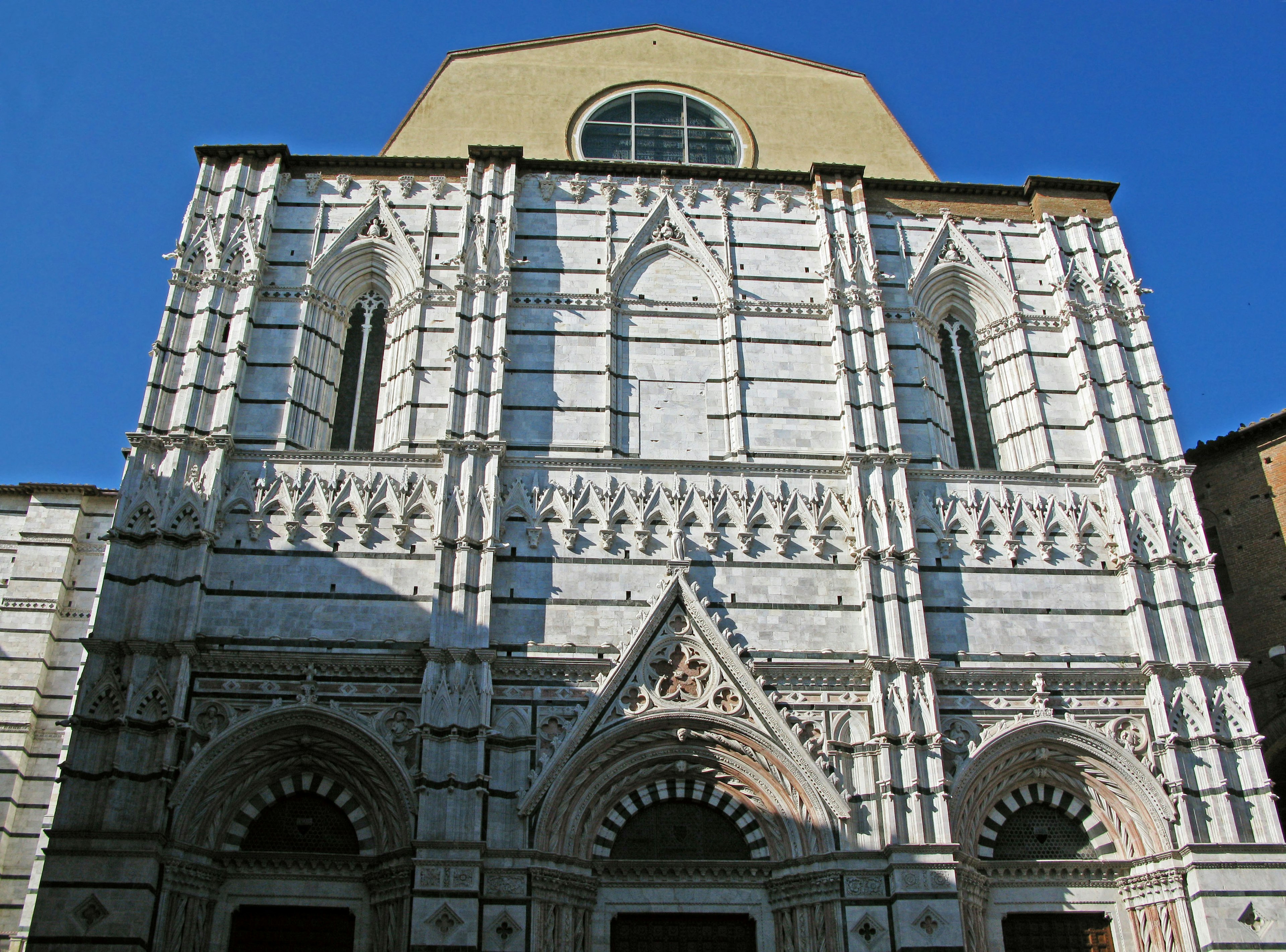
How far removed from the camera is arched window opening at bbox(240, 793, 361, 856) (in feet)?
44.5

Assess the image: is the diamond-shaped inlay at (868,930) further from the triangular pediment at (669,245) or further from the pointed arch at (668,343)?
the triangular pediment at (669,245)

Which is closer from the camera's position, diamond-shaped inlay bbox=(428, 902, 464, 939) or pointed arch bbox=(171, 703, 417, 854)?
diamond-shaped inlay bbox=(428, 902, 464, 939)

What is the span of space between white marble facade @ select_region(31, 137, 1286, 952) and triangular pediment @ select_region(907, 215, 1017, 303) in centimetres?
10

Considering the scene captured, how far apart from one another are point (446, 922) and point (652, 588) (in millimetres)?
4716

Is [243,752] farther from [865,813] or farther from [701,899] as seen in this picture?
[865,813]

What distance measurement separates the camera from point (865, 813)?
45.0ft

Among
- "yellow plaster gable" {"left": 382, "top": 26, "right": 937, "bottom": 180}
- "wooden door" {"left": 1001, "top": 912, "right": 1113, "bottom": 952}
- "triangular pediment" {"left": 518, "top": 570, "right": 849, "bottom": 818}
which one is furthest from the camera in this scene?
"yellow plaster gable" {"left": 382, "top": 26, "right": 937, "bottom": 180}

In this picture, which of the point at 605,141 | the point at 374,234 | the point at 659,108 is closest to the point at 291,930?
the point at 374,234

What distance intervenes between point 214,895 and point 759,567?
7559 mm

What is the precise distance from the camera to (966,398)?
18.1 meters

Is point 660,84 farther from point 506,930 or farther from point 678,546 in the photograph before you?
point 506,930

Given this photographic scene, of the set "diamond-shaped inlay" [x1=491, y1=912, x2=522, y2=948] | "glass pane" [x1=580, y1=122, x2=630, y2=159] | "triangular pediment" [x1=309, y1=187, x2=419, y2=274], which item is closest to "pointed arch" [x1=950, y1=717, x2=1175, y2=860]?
"diamond-shaped inlay" [x1=491, y1=912, x2=522, y2=948]

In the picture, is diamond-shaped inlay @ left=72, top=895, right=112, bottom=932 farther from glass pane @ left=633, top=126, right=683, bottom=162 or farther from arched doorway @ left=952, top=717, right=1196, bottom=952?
glass pane @ left=633, top=126, right=683, bottom=162

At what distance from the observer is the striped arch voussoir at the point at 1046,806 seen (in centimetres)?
1411
